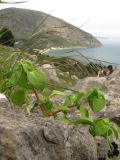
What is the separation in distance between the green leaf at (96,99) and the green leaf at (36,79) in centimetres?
35

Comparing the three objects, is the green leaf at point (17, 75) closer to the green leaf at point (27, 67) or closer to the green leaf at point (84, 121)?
the green leaf at point (27, 67)

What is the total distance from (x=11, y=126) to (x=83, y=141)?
521 millimetres

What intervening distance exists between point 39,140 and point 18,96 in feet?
→ 2.73

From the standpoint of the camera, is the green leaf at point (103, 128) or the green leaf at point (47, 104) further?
the green leaf at point (47, 104)

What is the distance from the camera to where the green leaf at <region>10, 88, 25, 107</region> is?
2.84m

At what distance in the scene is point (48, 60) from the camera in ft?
10.5

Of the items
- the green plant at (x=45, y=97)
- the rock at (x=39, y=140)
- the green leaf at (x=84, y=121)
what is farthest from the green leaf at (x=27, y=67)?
the green leaf at (x=84, y=121)

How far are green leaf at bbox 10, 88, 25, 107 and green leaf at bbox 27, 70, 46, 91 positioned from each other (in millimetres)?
231

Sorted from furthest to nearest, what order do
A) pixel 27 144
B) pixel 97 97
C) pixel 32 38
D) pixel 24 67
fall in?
pixel 32 38 → pixel 97 97 → pixel 24 67 → pixel 27 144

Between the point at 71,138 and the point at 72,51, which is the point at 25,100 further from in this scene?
the point at 71,138

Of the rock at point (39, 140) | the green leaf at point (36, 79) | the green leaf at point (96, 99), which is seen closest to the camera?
the rock at point (39, 140)

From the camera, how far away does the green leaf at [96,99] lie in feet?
9.21

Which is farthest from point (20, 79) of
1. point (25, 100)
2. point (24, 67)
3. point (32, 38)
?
point (32, 38)

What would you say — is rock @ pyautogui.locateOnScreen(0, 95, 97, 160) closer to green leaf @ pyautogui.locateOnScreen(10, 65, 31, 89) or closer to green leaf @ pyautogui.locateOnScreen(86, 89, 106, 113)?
green leaf @ pyautogui.locateOnScreen(10, 65, 31, 89)
